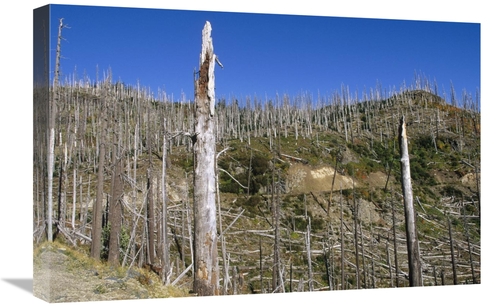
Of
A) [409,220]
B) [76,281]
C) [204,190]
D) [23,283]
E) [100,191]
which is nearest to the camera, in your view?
[204,190]

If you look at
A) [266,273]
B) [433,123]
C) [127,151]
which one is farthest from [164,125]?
[433,123]

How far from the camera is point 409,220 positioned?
10234 millimetres

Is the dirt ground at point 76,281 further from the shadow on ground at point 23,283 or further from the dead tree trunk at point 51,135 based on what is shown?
the shadow on ground at point 23,283

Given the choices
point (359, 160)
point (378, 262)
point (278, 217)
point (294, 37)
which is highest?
point (294, 37)

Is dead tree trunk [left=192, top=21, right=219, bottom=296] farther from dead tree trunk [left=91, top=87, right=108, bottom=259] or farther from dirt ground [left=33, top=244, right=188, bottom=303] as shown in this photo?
dead tree trunk [left=91, top=87, right=108, bottom=259]

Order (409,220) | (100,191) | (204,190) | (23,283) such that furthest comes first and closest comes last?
(100,191), (409,220), (23,283), (204,190)

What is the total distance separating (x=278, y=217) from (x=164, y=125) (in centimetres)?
250

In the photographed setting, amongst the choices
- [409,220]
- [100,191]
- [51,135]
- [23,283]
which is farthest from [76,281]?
[409,220]

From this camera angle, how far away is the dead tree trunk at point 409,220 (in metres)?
10.2

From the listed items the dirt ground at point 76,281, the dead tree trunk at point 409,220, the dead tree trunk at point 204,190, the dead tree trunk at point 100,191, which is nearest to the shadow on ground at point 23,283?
the dirt ground at point 76,281

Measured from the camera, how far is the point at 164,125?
1154cm

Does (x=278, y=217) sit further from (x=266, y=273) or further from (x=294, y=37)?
(x=294, y=37)

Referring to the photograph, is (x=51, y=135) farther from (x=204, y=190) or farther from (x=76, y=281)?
(x=204, y=190)

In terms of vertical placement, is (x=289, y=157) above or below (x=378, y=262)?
above
